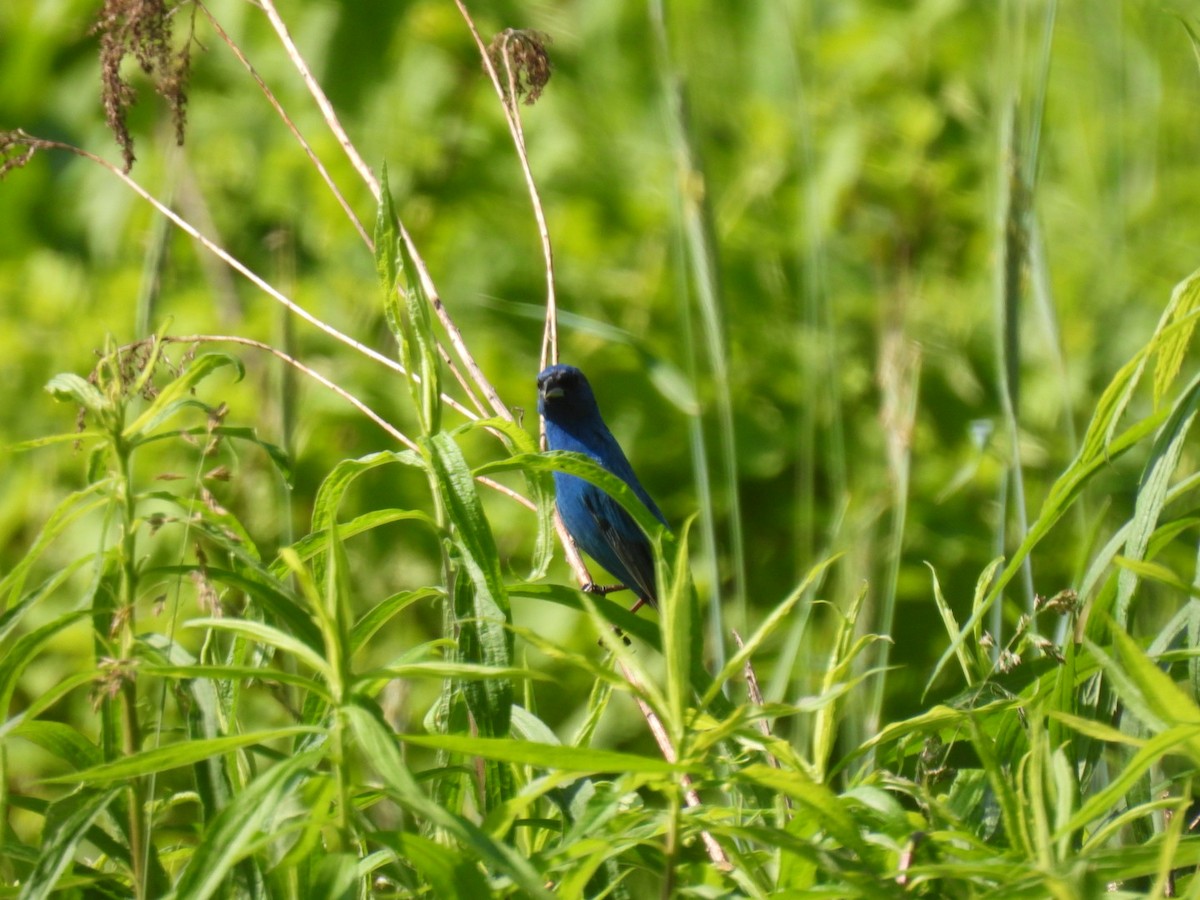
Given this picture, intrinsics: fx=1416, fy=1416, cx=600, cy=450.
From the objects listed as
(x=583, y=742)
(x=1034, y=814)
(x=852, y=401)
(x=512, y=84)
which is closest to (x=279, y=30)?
(x=512, y=84)

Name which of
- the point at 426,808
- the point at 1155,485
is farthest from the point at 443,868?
the point at 1155,485

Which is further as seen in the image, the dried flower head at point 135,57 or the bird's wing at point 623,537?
the bird's wing at point 623,537

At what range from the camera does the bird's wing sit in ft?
12.1

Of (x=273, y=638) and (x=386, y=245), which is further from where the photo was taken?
(x=386, y=245)

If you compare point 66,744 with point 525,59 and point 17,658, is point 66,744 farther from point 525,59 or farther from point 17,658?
point 525,59

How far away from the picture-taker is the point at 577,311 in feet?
12.3

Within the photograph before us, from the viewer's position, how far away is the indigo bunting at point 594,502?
12.2 feet

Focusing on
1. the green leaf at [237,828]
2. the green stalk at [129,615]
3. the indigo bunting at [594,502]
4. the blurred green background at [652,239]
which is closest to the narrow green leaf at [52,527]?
the green stalk at [129,615]

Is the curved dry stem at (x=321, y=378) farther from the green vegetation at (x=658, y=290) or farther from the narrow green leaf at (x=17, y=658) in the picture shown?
the narrow green leaf at (x=17, y=658)

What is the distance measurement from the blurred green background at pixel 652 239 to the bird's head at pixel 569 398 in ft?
0.22

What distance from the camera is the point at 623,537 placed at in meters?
3.74

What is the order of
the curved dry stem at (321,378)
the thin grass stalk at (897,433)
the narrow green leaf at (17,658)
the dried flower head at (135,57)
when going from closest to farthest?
the narrow green leaf at (17,658)
the curved dry stem at (321,378)
the dried flower head at (135,57)
the thin grass stalk at (897,433)

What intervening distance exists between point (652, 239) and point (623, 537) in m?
0.81

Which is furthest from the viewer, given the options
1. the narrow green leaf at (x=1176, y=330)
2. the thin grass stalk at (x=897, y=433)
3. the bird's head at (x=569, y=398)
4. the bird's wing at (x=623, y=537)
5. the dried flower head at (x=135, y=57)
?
the bird's wing at (x=623, y=537)
